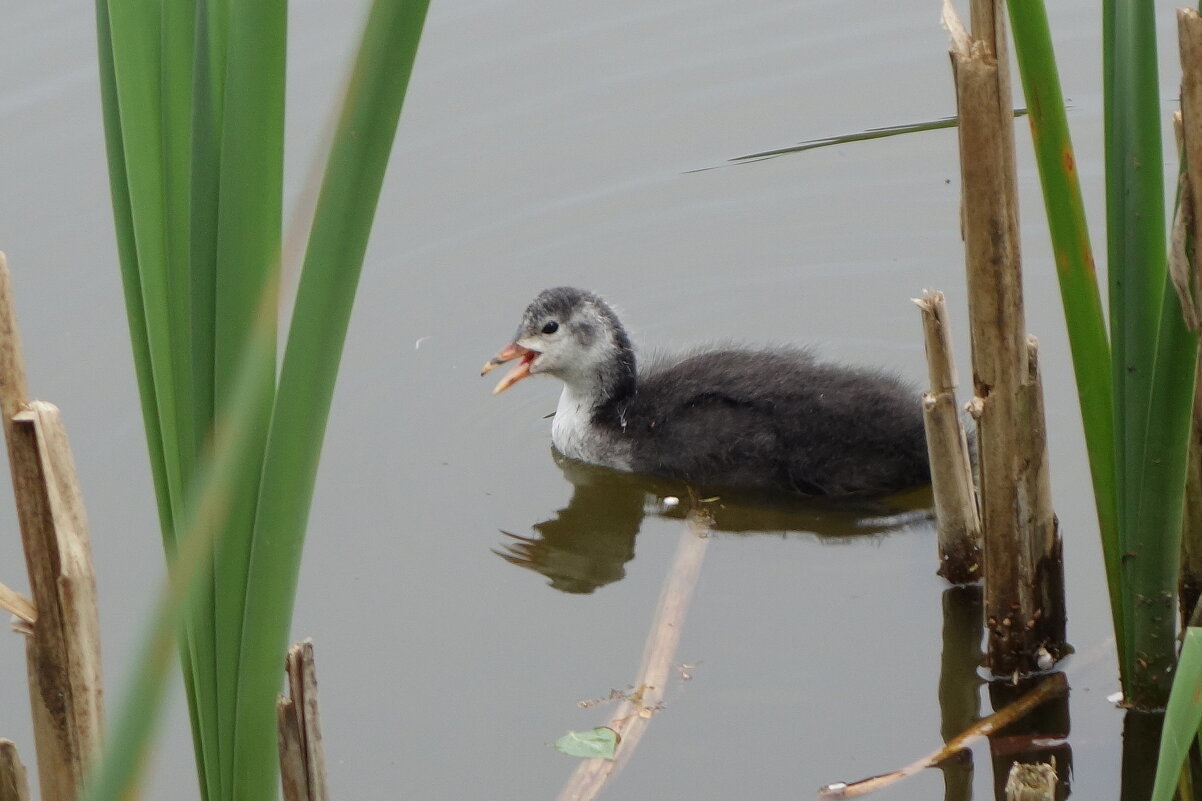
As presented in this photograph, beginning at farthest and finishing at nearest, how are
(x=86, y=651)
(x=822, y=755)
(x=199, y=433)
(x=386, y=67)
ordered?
(x=822, y=755) → (x=86, y=651) → (x=199, y=433) → (x=386, y=67)

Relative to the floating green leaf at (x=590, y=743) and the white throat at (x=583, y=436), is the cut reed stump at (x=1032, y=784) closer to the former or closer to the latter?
the floating green leaf at (x=590, y=743)

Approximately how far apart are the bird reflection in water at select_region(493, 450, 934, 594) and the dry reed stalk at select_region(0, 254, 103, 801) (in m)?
2.38

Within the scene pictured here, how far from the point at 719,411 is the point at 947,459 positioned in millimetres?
1478

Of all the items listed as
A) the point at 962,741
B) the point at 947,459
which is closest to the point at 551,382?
the point at 947,459

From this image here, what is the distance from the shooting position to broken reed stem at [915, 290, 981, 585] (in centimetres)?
363

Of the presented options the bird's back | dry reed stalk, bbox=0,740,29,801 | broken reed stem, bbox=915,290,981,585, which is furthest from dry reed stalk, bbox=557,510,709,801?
dry reed stalk, bbox=0,740,29,801

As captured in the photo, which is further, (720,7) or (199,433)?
(720,7)

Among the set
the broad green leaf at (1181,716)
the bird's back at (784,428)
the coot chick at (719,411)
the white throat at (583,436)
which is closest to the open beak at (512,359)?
the coot chick at (719,411)

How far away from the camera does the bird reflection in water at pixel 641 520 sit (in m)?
4.78

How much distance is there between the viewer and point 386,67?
130 cm

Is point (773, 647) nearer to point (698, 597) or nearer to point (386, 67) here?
point (698, 597)

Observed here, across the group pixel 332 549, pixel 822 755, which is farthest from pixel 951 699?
pixel 332 549

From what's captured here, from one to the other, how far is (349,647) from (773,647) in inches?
48.9

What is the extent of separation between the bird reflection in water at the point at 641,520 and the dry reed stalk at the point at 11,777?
2362 millimetres
